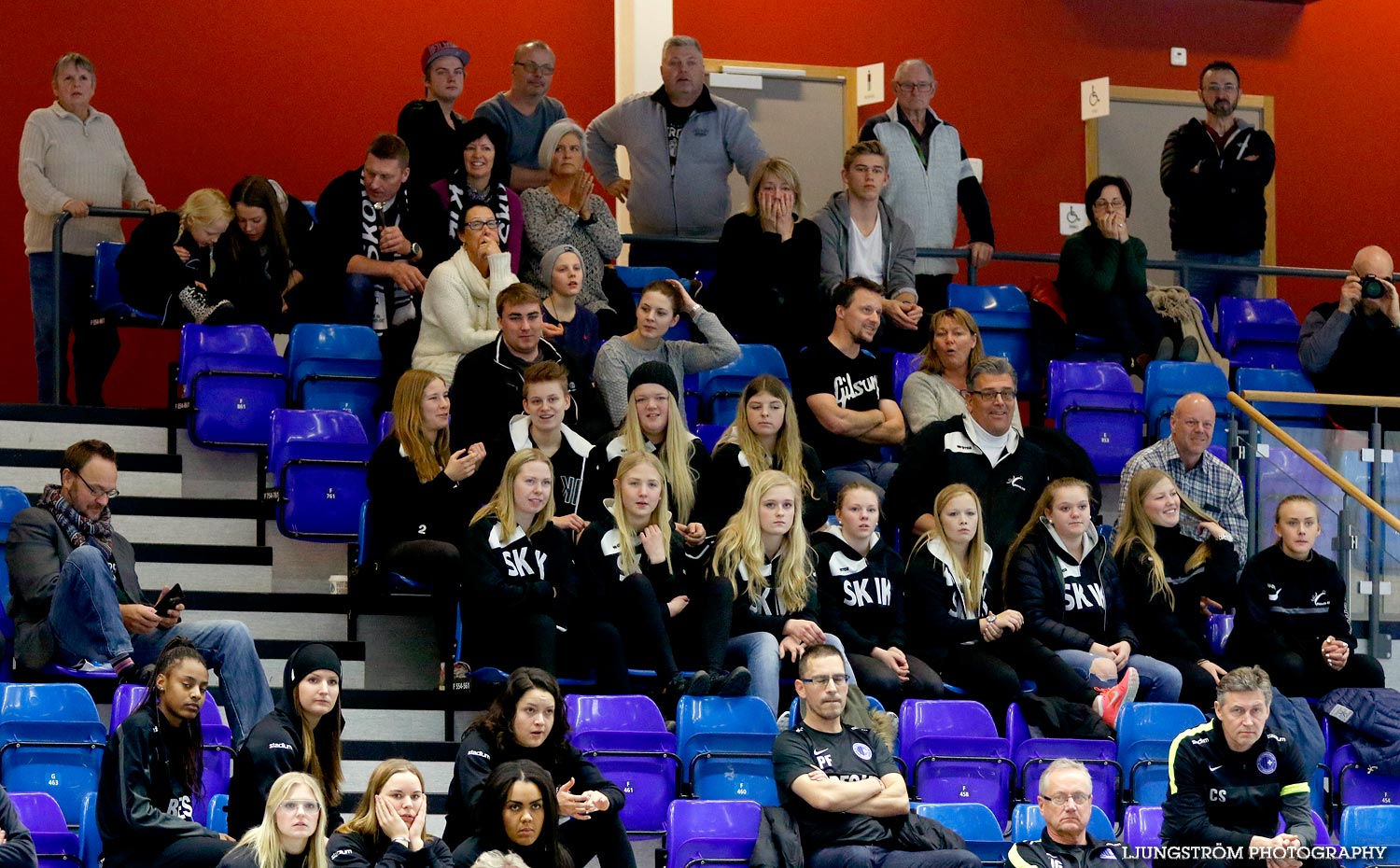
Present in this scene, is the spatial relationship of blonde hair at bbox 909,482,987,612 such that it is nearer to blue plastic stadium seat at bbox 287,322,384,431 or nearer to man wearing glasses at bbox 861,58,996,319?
blue plastic stadium seat at bbox 287,322,384,431

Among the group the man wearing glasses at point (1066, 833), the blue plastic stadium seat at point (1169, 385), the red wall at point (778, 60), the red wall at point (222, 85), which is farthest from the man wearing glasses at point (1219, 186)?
the man wearing glasses at point (1066, 833)

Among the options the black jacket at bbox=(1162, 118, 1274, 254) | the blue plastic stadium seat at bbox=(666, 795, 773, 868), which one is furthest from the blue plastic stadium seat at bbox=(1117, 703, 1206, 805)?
the black jacket at bbox=(1162, 118, 1274, 254)

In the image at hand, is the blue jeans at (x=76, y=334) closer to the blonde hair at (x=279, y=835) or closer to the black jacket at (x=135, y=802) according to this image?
the black jacket at (x=135, y=802)

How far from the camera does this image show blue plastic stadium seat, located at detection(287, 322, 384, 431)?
7863 mm

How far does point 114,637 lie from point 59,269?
8.90ft

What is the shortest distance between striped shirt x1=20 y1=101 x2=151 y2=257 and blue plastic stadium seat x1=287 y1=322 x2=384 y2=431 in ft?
4.21

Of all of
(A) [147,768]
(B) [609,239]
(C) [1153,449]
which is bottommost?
(A) [147,768]

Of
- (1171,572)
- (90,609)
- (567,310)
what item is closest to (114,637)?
(90,609)

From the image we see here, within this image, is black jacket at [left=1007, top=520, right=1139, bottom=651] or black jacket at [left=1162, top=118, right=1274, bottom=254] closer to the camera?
black jacket at [left=1007, top=520, right=1139, bottom=651]

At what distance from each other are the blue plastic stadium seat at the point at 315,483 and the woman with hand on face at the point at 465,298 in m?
0.54

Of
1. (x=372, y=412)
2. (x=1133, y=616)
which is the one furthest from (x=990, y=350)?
(x=372, y=412)

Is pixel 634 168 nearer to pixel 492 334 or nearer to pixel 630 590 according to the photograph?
pixel 492 334

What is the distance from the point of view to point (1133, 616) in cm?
724

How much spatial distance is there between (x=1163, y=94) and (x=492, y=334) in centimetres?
548
